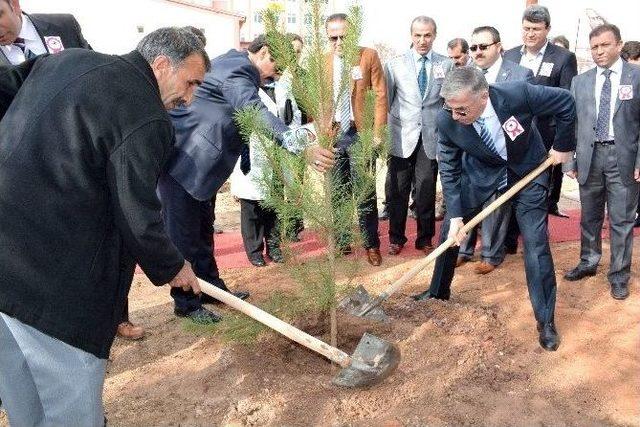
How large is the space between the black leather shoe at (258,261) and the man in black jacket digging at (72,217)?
319cm

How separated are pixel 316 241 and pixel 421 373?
2.66 meters

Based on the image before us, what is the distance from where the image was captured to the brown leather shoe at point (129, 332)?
3.60 meters

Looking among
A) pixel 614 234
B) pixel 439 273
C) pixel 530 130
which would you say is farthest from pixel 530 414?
pixel 614 234

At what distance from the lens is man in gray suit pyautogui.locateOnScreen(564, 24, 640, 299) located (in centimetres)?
408

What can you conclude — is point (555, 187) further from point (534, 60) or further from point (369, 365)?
point (369, 365)

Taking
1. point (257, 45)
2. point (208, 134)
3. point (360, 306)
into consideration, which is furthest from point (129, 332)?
point (257, 45)

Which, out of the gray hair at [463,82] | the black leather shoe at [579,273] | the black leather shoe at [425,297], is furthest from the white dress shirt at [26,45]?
the black leather shoe at [579,273]

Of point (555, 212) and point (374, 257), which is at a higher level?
point (374, 257)

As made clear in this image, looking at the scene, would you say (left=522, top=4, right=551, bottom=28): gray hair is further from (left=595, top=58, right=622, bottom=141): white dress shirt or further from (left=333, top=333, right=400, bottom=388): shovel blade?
(left=333, top=333, right=400, bottom=388): shovel blade

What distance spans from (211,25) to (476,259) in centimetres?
2118

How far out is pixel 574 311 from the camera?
3.97m

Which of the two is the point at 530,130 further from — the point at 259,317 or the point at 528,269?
the point at 259,317

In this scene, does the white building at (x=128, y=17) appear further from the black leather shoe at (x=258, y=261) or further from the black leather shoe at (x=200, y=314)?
the black leather shoe at (x=200, y=314)

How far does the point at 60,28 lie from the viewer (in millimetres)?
3232
